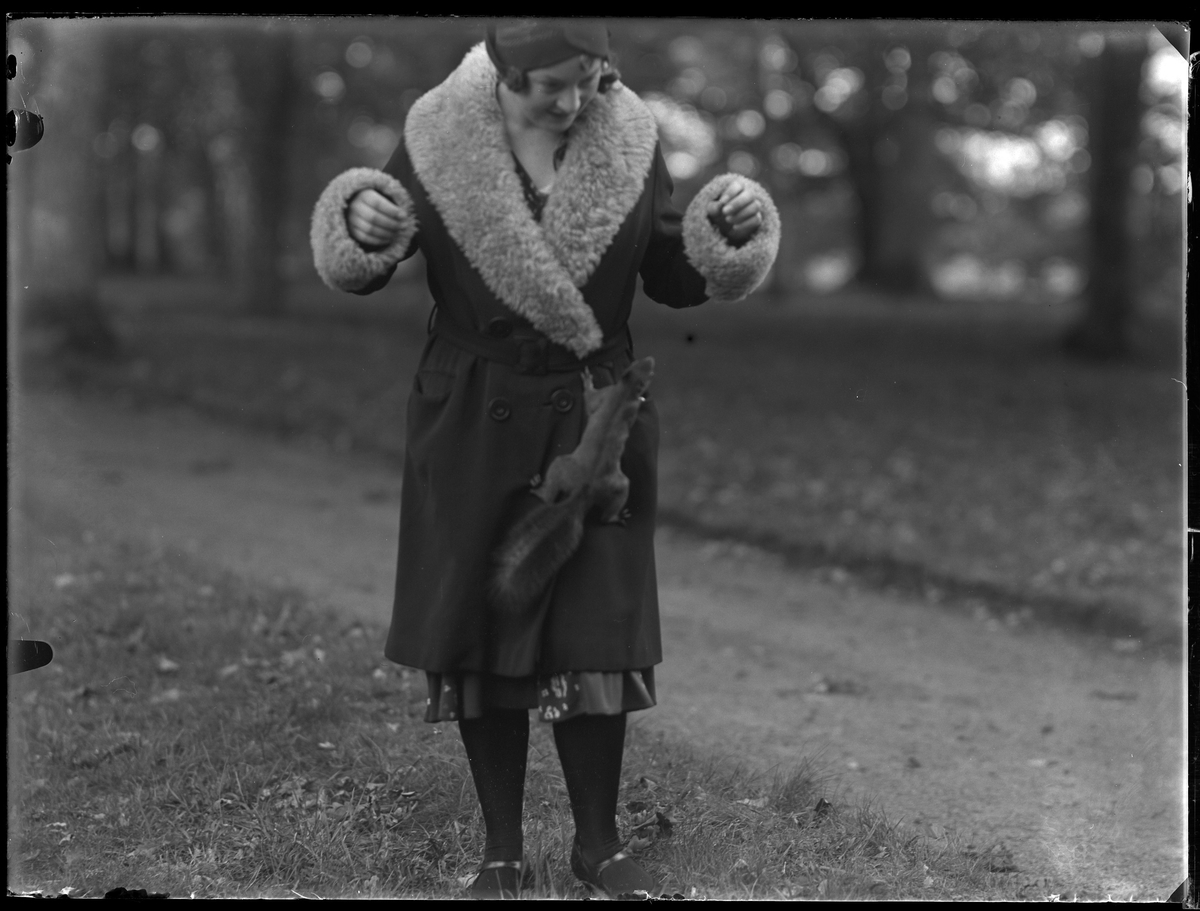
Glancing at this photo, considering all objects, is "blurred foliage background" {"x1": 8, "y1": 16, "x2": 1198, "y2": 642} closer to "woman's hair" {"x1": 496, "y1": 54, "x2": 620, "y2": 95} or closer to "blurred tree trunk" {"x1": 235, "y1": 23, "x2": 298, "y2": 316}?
"blurred tree trunk" {"x1": 235, "y1": 23, "x2": 298, "y2": 316}

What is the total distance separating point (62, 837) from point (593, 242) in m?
2.07

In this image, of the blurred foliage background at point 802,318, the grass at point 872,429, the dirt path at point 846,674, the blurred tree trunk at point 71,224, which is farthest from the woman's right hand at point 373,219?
the blurred tree trunk at point 71,224

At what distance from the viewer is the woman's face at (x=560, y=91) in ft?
9.33

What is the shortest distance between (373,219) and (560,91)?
1.55 feet

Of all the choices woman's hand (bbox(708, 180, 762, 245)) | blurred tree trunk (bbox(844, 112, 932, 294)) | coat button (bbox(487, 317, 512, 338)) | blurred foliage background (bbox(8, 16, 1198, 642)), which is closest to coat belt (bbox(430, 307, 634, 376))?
coat button (bbox(487, 317, 512, 338))

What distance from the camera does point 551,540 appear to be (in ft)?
9.68

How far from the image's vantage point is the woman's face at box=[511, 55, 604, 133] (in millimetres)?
2844

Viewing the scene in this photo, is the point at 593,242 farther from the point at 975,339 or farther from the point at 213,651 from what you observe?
the point at 975,339

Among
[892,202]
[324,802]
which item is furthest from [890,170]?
[324,802]

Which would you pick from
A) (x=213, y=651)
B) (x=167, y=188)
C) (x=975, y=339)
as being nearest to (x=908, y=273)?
(x=975, y=339)

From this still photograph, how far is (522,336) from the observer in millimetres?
3014

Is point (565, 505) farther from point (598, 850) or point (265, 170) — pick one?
point (265, 170)

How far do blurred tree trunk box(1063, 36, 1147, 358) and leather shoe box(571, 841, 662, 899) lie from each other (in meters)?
11.2

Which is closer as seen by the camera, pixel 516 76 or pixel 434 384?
pixel 516 76
